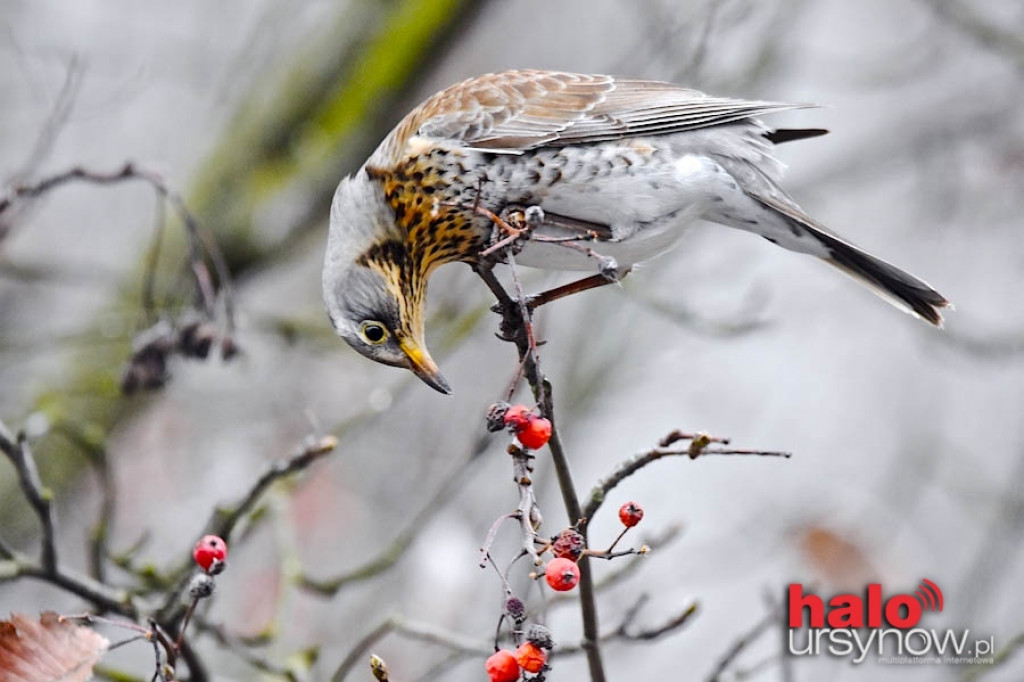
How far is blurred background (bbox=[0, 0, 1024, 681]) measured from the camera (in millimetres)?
5246

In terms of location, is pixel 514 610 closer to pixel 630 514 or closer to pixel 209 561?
pixel 630 514

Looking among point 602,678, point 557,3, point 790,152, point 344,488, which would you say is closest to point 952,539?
point 790,152

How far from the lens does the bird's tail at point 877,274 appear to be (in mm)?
3459

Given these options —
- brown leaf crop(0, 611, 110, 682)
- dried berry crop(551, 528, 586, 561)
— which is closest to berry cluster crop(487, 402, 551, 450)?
dried berry crop(551, 528, 586, 561)

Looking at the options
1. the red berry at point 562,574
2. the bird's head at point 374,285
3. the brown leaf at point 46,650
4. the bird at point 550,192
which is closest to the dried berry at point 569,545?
the red berry at point 562,574

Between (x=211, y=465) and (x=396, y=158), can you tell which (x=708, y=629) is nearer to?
(x=211, y=465)

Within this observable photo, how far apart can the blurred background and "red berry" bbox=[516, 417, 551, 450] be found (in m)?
1.36

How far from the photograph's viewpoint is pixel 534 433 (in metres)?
2.10

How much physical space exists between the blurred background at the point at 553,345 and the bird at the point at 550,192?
62 cm

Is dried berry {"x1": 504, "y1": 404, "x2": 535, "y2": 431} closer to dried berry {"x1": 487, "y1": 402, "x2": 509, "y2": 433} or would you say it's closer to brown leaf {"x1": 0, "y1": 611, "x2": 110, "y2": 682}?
dried berry {"x1": 487, "y1": 402, "x2": 509, "y2": 433}

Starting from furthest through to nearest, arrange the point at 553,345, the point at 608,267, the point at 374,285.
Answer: the point at 553,345, the point at 374,285, the point at 608,267

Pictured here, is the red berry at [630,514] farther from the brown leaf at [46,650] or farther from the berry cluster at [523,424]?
the brown leaf at [46,650]

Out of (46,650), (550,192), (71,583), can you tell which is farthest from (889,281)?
(46,650)

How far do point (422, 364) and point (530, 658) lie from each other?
4.45 ft
